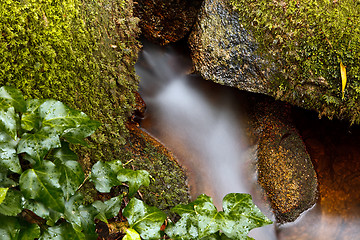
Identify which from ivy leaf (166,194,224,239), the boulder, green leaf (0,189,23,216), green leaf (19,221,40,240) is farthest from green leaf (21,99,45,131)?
the boulder

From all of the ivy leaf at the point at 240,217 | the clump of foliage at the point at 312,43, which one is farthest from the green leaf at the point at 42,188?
the clump of foliage at the point at 312,43

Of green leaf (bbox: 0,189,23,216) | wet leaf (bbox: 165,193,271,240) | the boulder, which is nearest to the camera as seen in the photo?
green leaf (bbox: 0,189,23,216)

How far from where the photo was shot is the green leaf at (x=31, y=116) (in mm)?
1043

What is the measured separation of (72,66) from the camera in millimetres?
1554

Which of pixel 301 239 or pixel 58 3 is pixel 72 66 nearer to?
pixel 58 3

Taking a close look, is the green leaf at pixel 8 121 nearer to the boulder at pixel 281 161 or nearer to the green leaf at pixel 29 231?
the green leaf at pixel 29 231

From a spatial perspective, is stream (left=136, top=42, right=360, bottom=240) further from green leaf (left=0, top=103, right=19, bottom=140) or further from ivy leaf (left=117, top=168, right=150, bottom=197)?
green leaf (left=0, top=103, right=19, bottom=140)

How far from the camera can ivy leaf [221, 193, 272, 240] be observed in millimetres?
1345

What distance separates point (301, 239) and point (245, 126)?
1.35 metres

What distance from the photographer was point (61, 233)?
3.68ft

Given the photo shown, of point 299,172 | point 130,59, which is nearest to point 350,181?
point 299,172

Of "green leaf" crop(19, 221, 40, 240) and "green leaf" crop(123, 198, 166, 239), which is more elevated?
"green leaf" crop(19, 221, 40, 240)

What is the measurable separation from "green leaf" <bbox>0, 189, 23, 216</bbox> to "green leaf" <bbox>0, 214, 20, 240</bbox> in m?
0.05

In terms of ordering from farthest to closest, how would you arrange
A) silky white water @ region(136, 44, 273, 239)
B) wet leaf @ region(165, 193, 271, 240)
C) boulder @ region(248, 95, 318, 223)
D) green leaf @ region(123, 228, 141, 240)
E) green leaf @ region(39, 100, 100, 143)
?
boulder @ region(248, 95, 318, 223)
silky white water @ region(136, 44, 273, 239)
wet leaf @ region(165, 193, 271, 240)
green leaf @ region(123, 228, 141, 240)
green leaf @ region(39, 100, 100, 143)
